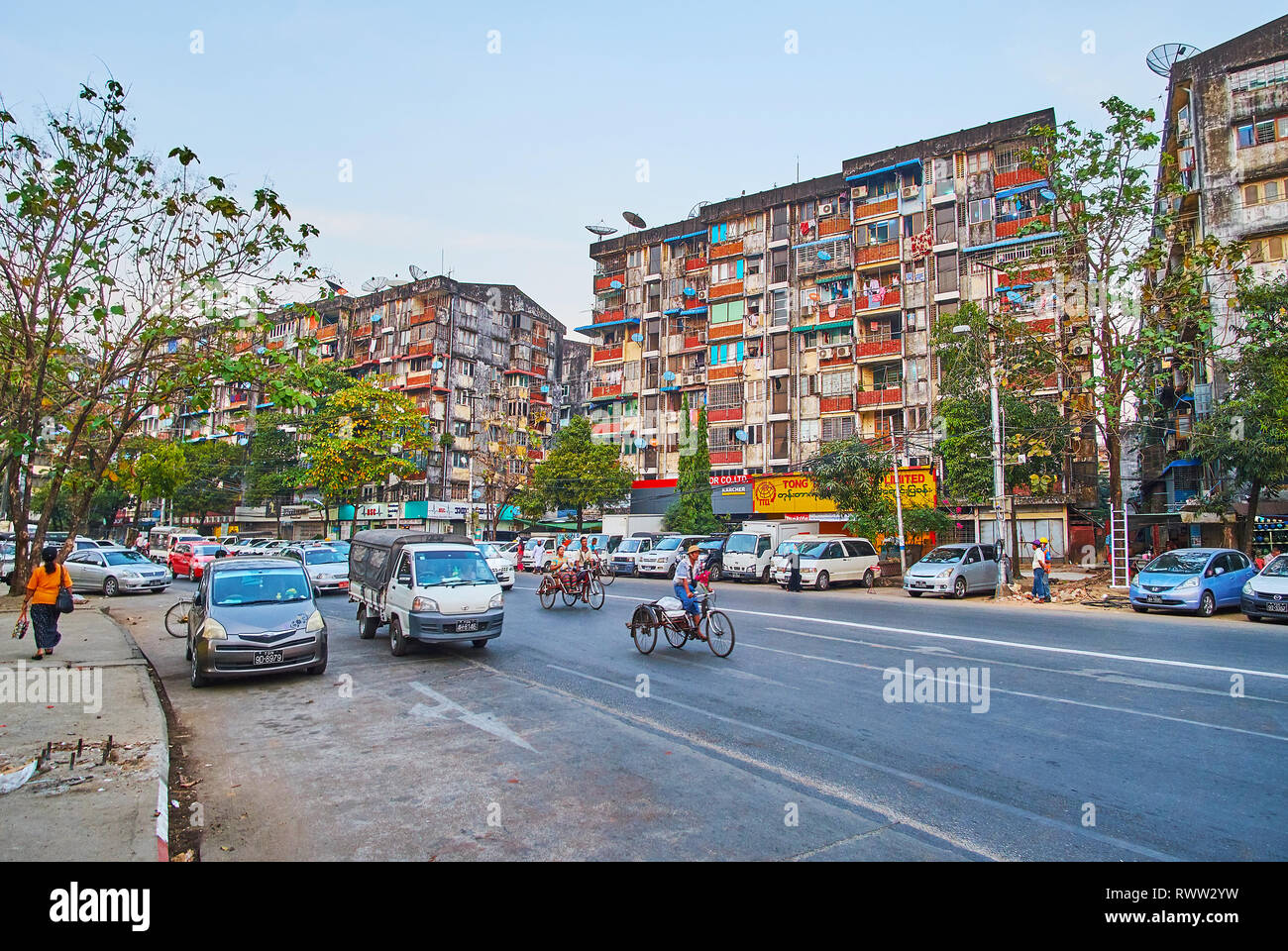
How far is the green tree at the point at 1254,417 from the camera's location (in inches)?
891

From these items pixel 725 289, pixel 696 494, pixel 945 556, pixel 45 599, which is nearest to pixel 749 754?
pixel 45 599

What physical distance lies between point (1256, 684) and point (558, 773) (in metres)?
9.51

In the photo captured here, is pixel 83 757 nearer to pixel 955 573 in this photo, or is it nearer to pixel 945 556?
pixel 955 573

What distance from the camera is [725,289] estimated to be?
5166 cm

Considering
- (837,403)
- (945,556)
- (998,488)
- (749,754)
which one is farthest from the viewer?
(837,403)

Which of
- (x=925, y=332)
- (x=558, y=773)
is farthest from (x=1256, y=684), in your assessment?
(x=925, y=332)

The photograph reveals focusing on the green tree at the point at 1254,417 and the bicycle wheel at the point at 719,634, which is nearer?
the bicycle wheel at the point at 719,634

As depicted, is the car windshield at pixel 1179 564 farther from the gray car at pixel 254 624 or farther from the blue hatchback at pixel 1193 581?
the gray car at pixel 254 624

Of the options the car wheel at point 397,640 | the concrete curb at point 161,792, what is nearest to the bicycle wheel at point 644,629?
the car wheel at point 397,640

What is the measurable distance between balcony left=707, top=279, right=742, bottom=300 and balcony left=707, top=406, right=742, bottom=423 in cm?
802

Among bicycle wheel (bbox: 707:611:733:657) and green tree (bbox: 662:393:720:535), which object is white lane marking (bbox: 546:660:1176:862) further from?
green tree (bbox: 662:393:720:535)

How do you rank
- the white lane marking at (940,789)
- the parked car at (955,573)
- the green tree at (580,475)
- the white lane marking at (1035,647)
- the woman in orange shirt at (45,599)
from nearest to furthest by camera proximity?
the white lane marking at (940,789)
the white lane marking at (1035,647)
the woman in orange shirt at (45,599)
the parked car at (955,573)
the green tree at (580,475)

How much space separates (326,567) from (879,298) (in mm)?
35745

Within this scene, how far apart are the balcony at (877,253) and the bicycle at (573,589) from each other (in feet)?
112
